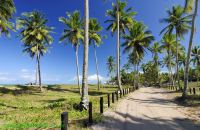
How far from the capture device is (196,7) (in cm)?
2619

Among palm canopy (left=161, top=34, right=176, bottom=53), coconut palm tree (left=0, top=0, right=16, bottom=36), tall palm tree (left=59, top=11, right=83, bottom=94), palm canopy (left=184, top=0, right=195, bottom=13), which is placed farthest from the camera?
palm canopy (left=161, top=34, right=176, bottom=53)

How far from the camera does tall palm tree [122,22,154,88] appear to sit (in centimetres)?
5216

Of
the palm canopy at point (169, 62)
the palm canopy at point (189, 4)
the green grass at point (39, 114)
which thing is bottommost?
the green grass at point (39, 114)

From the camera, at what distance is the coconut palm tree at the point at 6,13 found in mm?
31266

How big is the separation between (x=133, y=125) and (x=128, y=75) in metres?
88.2

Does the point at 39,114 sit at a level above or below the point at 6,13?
below

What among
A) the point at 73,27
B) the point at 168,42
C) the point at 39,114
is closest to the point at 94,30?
the point at 73,27

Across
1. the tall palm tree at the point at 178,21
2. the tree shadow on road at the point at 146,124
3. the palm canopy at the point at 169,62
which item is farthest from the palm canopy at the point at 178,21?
the tree shadow on road at the point at 146,124

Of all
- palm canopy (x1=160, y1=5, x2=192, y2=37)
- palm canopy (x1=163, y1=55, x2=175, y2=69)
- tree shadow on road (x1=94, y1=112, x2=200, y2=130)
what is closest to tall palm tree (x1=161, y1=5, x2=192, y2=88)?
palm canopy (x1=160, y1=5, x2=192, y2=37)

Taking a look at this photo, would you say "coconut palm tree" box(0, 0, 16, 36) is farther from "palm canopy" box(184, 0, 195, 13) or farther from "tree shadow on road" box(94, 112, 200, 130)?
"tree shadow on road" box(94, 112, 200, 130)

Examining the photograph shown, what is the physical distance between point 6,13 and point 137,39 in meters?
27.3

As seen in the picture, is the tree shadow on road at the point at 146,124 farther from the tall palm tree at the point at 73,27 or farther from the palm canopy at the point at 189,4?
the tall palm tree at the point at 73,27

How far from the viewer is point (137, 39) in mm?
52219

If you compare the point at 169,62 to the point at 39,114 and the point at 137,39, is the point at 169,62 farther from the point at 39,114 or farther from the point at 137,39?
the point at 39,114
